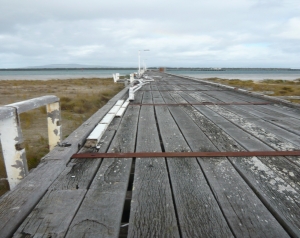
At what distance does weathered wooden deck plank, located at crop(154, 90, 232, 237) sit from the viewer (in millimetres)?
1317

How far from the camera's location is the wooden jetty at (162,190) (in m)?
1.33

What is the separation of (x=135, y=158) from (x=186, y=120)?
6.40 feet

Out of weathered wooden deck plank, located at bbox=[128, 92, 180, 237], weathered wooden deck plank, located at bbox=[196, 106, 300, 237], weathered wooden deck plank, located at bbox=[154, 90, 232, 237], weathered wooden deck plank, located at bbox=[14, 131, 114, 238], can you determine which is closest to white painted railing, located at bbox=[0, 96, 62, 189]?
weathered wooden deck plank, located at bbox=[14, 131, 114, 238]

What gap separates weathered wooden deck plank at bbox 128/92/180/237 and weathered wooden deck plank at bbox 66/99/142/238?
0.29 ft

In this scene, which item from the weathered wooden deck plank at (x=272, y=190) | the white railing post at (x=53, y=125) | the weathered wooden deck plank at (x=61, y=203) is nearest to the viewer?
the weathered wooden deck plank at (x=61, y=203)

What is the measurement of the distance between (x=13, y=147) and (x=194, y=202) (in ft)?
4.57

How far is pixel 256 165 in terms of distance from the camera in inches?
85.4

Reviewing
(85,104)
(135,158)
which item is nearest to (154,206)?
(135,158)

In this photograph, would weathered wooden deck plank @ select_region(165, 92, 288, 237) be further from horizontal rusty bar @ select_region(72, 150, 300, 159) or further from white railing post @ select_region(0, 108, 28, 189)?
white railing post @ select_region(0, 108, 28, 189)

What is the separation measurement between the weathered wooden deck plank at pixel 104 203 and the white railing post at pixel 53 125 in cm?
89

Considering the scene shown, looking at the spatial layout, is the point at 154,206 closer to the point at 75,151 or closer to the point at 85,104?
the point at 75,151

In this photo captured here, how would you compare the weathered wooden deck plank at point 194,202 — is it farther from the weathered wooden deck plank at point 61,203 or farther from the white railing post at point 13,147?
the white railing post at point 13,147

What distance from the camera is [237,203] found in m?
1.56

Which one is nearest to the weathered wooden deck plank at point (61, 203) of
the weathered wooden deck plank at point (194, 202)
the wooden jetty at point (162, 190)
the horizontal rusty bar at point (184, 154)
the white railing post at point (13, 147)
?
the wooden jetty at point (162, 190)
